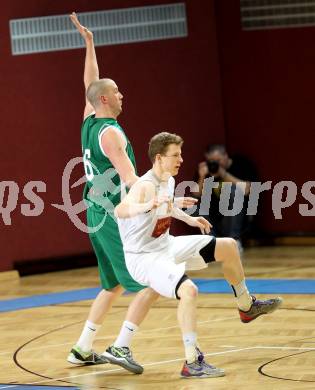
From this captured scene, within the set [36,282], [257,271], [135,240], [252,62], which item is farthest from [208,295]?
[252,62]

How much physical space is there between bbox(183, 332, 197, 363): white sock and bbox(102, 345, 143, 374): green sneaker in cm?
43

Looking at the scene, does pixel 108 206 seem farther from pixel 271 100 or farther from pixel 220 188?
pixel 271 100

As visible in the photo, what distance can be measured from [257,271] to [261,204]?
2.20 meters

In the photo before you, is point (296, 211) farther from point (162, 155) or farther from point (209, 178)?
point (162, 155)

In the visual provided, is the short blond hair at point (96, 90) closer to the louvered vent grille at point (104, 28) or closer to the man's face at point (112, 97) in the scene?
the man's face at point (112, 97)

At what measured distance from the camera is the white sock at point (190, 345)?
6.34 meters

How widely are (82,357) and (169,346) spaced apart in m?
0.68

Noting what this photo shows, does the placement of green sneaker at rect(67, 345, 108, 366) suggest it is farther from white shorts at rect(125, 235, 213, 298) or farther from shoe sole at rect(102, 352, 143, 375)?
white shorts at rect(125, 235, 213, 298)

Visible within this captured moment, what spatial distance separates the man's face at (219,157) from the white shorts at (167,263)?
5.55 meters

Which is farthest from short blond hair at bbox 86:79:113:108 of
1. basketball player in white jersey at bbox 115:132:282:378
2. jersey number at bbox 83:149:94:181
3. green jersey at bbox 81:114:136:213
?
basketball player in white jersey at bbox 115:132:282:378

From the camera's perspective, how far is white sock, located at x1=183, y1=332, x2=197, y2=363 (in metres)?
6.34

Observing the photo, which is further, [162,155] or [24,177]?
[24,177]

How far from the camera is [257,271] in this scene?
1087cm

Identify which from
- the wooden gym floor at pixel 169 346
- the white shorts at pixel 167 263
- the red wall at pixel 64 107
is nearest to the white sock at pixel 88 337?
the wooden gym floor at pixel 169 346
